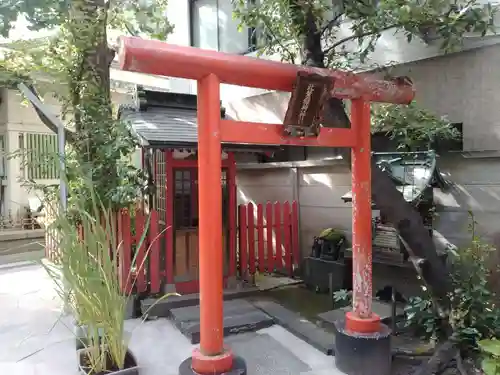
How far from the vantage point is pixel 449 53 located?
5.82m

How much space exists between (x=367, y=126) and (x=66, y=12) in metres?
4.08

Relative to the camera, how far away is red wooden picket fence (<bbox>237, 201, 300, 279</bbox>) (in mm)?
7445

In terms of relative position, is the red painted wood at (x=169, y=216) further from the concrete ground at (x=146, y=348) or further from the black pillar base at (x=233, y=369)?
the black pillar base at (x=233, y=369)

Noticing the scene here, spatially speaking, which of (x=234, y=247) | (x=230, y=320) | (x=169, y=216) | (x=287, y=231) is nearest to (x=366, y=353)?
(x=230, y=320)

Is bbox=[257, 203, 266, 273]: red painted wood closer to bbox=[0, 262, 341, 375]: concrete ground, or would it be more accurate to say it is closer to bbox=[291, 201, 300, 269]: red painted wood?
bbox=[291, 201, 300, 269]: red painted wood

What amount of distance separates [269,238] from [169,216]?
203 centimetres

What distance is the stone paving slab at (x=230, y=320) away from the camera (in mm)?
5326

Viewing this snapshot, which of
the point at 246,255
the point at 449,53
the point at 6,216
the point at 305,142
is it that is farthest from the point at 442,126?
the point at 6,216

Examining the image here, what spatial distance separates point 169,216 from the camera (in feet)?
21.8

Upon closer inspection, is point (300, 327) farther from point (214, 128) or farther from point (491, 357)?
point (214, 128)

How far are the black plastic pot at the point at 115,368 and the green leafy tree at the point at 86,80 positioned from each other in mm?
2168

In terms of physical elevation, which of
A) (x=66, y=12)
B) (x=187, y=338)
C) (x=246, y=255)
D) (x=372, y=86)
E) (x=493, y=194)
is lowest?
(x=187, y=338)

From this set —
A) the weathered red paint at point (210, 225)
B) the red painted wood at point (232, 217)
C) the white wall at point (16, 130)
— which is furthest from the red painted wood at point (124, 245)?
the white wall at point (16, 130)

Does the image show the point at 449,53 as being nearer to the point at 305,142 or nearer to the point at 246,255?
the point at 305,142
